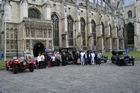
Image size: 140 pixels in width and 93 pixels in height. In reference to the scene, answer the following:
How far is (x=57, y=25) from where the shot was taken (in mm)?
49562

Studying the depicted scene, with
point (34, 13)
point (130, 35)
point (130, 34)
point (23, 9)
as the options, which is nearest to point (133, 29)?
point (130, 34)

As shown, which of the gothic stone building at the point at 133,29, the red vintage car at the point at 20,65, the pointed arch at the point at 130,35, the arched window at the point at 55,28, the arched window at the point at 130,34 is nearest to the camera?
the red vintage car at the point at 20,65

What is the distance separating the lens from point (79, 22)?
2094 inches

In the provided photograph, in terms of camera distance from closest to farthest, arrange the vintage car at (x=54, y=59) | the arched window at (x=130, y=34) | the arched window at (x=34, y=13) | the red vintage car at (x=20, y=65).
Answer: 1. the red vintage car at (x=20, y=65)
2. the vintage car at (x=54, y=59)
3. the arched window at (x=34, y=13)
4. the arched window at (x=130, y=34)

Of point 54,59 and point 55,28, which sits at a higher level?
point 55,28

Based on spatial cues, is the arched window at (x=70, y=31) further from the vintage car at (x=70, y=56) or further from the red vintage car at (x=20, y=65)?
the red vintage car at (x=20, y=65)

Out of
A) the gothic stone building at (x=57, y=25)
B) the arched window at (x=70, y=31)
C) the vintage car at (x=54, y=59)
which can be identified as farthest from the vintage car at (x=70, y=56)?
the arched window at (x=70, y=31)

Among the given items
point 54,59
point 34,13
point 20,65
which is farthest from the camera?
point 34,13

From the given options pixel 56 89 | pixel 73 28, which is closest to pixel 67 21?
pixel 73 28

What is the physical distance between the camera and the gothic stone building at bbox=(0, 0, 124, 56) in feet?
137

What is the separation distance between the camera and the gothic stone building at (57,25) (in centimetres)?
4166

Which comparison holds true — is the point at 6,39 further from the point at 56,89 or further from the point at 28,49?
the point at 56,89

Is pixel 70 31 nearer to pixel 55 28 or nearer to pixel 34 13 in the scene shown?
pixel 55 28

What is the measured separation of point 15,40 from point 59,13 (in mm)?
12311
